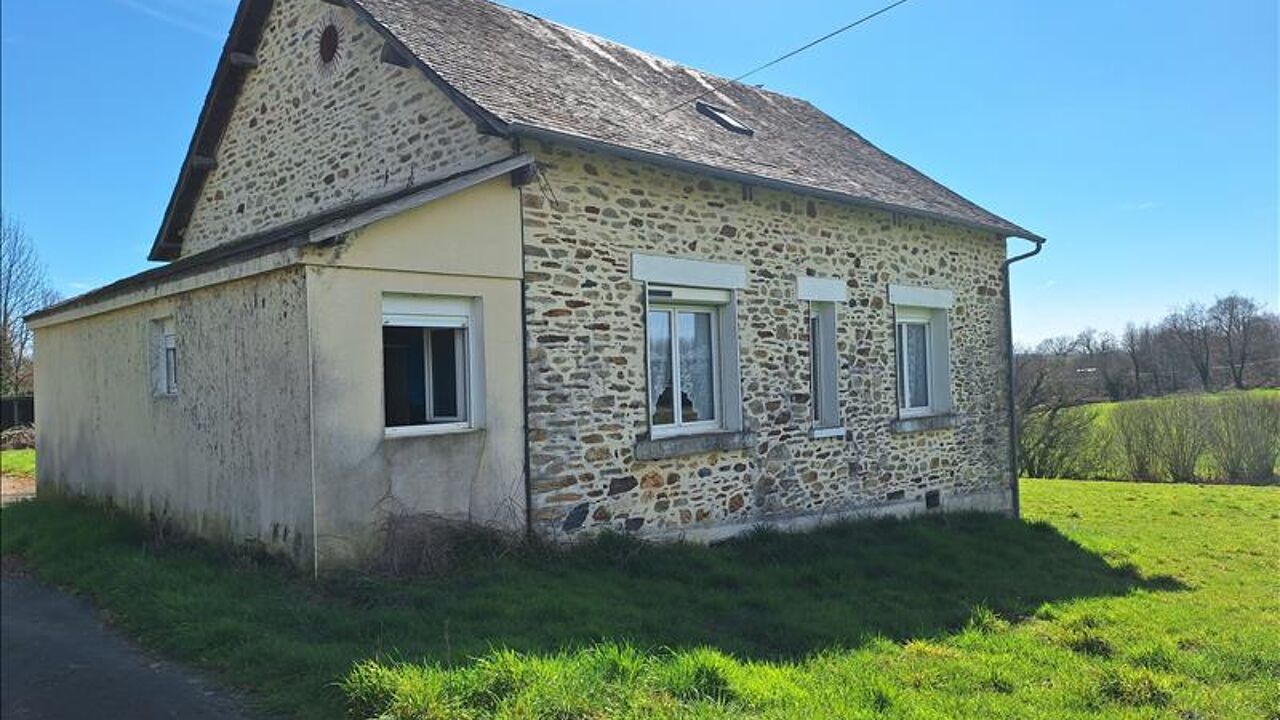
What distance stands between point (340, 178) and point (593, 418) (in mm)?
4205

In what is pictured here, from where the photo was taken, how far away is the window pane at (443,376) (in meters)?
7.67

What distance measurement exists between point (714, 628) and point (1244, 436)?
8.28 metres

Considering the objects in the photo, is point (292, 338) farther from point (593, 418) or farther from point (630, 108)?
point (630, 108)

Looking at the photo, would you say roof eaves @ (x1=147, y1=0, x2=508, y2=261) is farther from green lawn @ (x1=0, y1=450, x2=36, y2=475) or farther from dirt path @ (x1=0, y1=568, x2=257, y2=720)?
green lawn @ (x1=0, y1=450, x2=36, y2=475)

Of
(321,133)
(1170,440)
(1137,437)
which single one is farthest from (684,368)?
(1137,437)

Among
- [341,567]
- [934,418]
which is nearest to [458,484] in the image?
[341,567]

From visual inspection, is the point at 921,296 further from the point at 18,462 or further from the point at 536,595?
the point at 18,462

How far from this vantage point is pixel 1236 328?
9945 mm

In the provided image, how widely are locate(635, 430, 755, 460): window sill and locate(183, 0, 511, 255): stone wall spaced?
120 inches

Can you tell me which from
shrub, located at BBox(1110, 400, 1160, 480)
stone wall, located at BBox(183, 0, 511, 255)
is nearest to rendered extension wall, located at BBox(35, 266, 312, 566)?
stone wall, located at BBox(183, 0, 511, 255)

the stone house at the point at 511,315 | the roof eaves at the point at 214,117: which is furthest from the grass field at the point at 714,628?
the roof eaves at the point at 214,117

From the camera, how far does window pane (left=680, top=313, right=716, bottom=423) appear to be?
Result: 9.16 meters

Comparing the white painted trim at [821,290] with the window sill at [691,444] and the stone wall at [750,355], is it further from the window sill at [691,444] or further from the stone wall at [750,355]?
the window sill at [691,444]

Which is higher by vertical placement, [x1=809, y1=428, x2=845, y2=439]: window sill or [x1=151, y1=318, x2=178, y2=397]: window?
[x1=151, y1=318, x2=178, y2=397]: window
